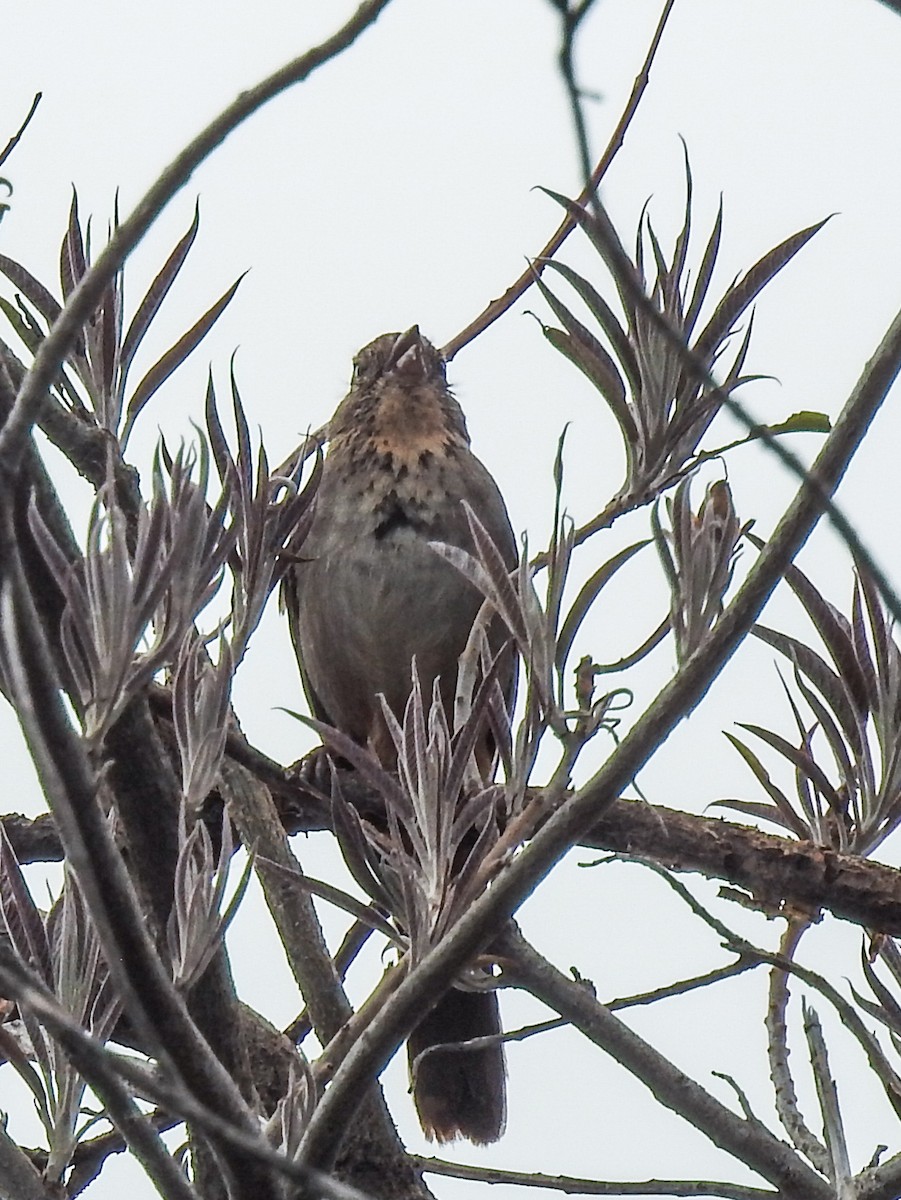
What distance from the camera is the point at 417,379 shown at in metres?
3.82

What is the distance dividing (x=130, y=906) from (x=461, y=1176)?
1.08m

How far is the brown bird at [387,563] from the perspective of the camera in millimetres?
3482

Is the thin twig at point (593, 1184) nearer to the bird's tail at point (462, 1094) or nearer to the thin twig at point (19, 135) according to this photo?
the bird's tail at point (462, 1094)

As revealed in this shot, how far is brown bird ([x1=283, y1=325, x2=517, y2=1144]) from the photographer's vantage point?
11.4 ft

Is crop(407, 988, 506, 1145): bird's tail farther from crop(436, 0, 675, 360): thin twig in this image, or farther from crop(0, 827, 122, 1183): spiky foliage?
crop(0, 827, 122, 1183): spiky foliage

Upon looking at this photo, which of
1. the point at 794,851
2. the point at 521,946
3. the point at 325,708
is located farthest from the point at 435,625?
the point at 521,946

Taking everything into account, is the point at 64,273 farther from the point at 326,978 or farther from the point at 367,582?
the point at 367,582

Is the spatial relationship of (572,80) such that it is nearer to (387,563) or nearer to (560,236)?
(560,236)

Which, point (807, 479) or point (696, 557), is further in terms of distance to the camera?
point (696, 557)

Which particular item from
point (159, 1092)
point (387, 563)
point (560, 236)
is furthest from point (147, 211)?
point (387, 563)

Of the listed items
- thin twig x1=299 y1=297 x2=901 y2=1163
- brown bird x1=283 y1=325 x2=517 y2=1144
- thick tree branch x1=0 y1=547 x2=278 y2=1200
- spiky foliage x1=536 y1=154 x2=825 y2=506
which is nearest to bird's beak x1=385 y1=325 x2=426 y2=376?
brown bird x1=283 y1=325 x2=517 y2=1144

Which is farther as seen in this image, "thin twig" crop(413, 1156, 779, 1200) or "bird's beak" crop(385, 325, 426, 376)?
"bird's beak" crop(385, 325, 426, 376)

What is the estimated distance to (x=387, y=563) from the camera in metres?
3.47

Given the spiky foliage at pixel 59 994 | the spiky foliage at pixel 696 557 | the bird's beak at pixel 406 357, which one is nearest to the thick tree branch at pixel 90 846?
the spiky foliage at pixel 59 994
